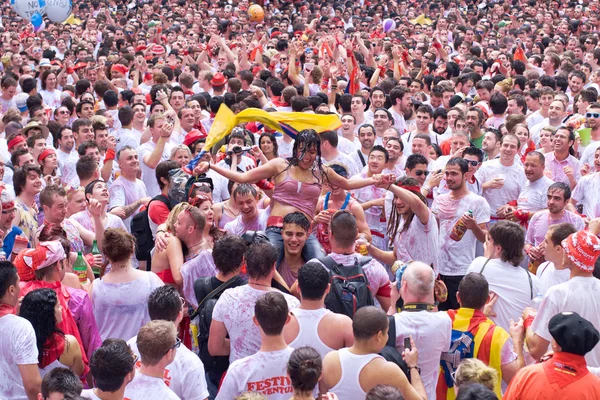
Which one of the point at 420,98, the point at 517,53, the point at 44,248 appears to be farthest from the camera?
the point at 517,53

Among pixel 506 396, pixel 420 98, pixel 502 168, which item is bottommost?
pixel 420 98

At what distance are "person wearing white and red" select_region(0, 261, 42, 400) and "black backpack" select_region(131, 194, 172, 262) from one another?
2635mm

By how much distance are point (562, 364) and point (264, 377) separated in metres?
1.57

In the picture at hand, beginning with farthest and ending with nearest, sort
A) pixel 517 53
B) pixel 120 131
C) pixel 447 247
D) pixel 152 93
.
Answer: pixel 517 53, pixel 152 93, pixel 120 131, pixel 447 247

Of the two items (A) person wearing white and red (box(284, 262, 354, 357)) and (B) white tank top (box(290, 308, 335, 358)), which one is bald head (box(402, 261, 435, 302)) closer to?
(A) person wearing white and red (box(284, 262, 354, 357))

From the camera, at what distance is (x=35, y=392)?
4.65m

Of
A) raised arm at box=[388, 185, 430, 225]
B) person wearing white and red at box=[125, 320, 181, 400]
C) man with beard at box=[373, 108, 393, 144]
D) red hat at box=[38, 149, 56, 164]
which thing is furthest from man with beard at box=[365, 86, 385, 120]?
person wearing white and red at box=[125, 320, 181, 400]

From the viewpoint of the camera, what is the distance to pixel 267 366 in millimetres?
4578

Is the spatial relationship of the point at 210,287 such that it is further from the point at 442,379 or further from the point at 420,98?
the point at 420,98

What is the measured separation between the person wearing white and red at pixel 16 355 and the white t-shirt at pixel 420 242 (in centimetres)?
329

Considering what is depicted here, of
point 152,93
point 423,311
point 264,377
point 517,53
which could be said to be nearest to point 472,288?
point 423,311

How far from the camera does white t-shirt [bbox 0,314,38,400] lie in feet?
15.3

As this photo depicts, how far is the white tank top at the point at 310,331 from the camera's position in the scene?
194 inches

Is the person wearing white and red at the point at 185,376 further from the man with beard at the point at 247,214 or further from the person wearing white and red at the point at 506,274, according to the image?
the man with beard at the point at 247,214
